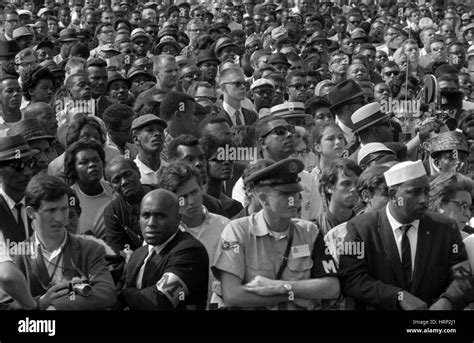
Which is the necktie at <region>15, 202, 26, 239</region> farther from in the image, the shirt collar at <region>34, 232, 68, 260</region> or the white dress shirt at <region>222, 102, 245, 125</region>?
the white dress shirt at <region>222, 102, 245, 125</region>

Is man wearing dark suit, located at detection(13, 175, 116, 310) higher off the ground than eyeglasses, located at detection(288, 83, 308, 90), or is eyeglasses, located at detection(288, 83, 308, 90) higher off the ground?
eyeglasses, located at detection(288, 83, 308, 90)

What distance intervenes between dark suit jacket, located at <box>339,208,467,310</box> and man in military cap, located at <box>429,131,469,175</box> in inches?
107

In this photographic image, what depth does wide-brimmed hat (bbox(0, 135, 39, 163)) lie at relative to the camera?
352 inches

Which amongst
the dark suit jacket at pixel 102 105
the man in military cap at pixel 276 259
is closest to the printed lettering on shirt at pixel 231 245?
the man in military cap at pixel 276 259

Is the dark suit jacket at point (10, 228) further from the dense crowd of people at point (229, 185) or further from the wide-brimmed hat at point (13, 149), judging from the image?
the wide-brimmed hat at point (13, 149)

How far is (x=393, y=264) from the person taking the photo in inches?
310

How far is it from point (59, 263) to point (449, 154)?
14.5 ft

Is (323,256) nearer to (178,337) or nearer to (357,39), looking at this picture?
(178,337)

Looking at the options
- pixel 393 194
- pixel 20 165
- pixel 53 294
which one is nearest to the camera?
pixel 53 294

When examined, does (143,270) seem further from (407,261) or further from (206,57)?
(206,57)

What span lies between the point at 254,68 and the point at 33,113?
573cm

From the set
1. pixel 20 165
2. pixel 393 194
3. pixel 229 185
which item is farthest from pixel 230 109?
pixel 393 194

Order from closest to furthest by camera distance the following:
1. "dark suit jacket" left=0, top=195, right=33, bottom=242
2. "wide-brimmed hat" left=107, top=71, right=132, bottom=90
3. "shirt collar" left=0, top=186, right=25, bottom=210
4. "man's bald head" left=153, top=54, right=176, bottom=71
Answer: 1. "dark suit jacket" left=0, top=195, right=33, bottom=242
2. "shirt collar" left=0, top=186, right=25, bottom=210
3. "wide-brimmed hat" left=107, top=71, right=132, bottom=90
4. "man's bald head" left=153, top=54, right=176, bottom=71

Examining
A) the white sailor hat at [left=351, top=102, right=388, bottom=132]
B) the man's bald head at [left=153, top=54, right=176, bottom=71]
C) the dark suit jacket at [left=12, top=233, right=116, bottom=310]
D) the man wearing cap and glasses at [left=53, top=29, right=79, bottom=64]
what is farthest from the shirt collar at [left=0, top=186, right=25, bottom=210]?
the man wearing cap and glasses at [left=53, top=29, right=79, bottom=64]
